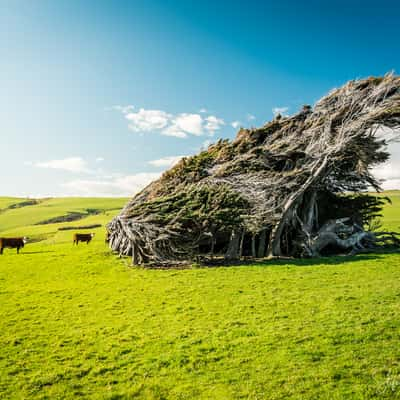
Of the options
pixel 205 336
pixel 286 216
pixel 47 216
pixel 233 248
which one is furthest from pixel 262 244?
pixel 47 216

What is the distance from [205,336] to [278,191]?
14.0 metres

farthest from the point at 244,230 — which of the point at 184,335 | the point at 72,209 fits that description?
the point at 72,209

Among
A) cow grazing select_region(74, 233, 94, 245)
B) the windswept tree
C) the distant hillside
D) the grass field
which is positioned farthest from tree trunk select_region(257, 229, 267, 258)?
the distant hillside

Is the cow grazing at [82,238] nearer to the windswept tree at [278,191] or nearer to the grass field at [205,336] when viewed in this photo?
the windswept tree at [278,191]

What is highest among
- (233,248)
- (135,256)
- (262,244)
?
(262,244)

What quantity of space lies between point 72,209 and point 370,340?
84.6 metres

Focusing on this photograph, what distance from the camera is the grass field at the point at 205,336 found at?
610cm

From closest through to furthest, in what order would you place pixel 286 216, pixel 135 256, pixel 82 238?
1. pixel 135 256
2. pixel 286 216
3. pixel 82 238

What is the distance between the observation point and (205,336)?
8.26 metres

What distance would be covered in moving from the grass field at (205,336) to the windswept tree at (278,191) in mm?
4574

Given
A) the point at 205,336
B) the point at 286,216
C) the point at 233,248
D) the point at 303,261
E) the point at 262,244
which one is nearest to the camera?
the point at 205,336

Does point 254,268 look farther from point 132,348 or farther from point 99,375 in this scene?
point 99,375

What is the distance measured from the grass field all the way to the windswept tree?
15.0ft

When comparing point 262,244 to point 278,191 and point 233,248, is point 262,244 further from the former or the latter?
point 278,191
